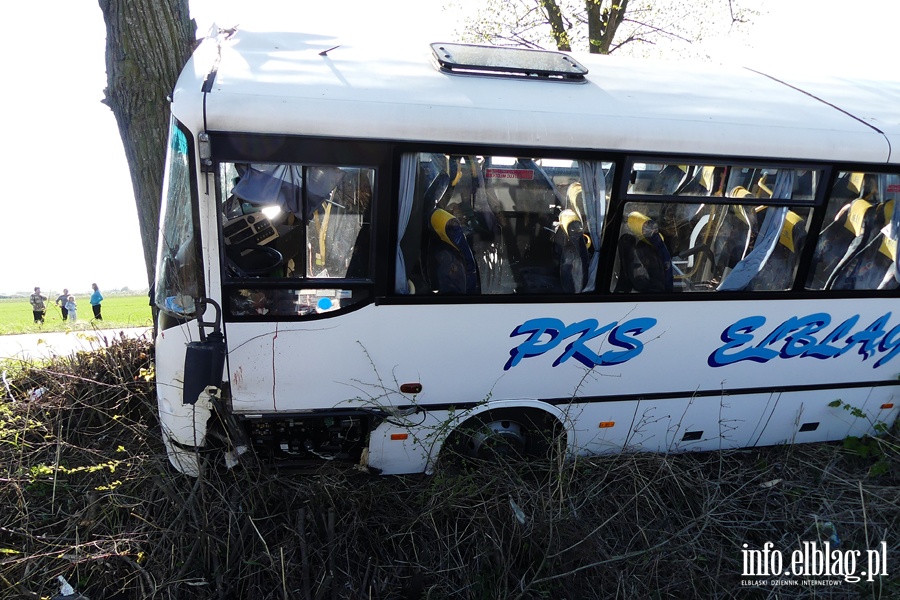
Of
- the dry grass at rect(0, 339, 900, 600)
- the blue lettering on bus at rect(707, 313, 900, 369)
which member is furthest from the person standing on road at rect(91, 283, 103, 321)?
the blue lettering on bus at rect(707, 313, 900, 369)

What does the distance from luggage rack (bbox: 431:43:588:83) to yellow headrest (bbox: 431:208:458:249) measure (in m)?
1.04

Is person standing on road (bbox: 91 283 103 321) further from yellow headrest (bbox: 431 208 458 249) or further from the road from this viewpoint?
yellow headrest (bbox: 431 208 458 249)

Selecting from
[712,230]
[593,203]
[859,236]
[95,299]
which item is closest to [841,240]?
[859,236]

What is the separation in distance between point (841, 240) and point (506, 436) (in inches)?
112

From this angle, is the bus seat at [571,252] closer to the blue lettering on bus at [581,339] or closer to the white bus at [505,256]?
the white bus at [505,256]

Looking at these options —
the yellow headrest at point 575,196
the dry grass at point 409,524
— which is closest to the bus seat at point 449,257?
the yellow headrest at point 575,196

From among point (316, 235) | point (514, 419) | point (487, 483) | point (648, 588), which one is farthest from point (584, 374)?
point (316, 235)

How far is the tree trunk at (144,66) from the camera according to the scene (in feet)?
14.5

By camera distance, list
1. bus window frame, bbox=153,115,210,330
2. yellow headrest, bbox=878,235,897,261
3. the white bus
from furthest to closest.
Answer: yellow headrest, bbox=878,235,897,261 < the white bus < bus window frame, bbox=153,115,210,330

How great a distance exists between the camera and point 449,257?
361 centimetres

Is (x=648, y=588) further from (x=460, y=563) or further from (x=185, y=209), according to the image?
(x=185, y=209)

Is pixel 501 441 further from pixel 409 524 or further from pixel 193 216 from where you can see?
pixel 193 216

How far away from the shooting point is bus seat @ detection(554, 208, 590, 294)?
3771 mm

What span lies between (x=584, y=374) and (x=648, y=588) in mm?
1350
